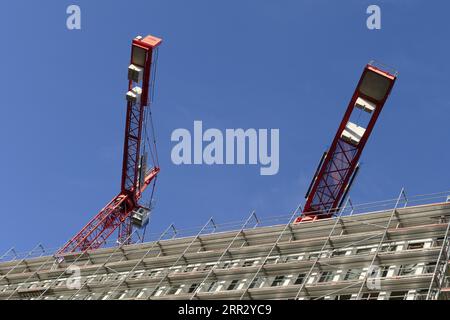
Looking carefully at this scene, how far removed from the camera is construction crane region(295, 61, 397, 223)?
57.4 meters

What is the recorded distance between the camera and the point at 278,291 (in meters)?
31.1

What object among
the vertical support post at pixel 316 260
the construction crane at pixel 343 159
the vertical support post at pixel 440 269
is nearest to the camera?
the vertical support post at pixel 440 269

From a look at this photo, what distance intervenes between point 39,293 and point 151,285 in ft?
28.6

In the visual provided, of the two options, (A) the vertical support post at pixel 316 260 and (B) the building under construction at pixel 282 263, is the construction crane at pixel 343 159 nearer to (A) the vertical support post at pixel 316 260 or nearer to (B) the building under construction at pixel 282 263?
(B) the building under construction at pixel 282 263

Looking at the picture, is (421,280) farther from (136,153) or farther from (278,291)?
(136,153)

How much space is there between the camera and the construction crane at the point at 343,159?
5738cm

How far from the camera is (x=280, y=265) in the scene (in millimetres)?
33688

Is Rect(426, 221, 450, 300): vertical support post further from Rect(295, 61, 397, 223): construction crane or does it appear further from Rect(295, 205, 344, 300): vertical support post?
Rect(295, 61, 397, 223): construction crane

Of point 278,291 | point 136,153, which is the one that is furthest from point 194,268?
point 136,153

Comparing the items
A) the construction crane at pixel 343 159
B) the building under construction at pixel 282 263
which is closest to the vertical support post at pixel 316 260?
the building under construction at pixel 282 263

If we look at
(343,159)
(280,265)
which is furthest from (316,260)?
(343,159)

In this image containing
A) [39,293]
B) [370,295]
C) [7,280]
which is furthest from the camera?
[7,280]

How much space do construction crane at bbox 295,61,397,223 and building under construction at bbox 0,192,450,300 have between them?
1696 cm

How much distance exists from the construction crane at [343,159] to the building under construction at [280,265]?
16965 millimetres
